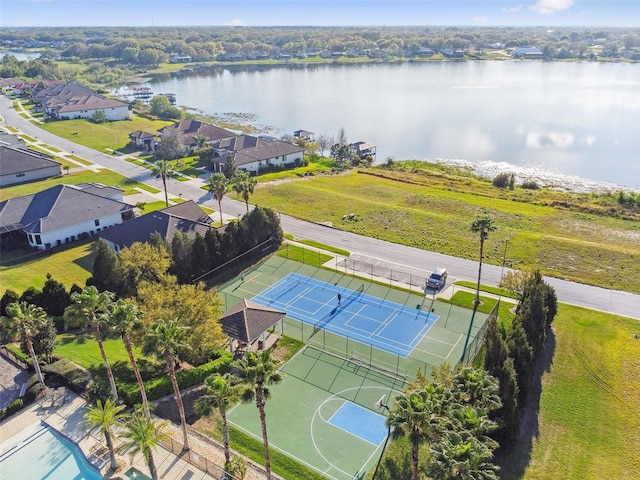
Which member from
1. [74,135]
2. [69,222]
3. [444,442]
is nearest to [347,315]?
[444,442]

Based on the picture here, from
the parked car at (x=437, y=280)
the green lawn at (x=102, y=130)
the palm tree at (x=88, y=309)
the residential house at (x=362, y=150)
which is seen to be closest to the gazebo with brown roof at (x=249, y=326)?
the palm tree at (x=88, y=309)

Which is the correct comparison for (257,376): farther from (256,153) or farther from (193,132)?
(193,132)

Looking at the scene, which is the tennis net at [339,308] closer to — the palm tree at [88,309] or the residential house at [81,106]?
the palm tree at [88,309]

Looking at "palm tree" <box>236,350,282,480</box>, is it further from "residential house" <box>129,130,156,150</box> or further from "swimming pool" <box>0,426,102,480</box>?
"residential house" <box>129,130,156,150</box>

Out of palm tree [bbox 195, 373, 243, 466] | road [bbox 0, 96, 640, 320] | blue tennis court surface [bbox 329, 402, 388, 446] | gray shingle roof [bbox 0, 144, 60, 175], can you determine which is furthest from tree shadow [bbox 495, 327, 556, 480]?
gray shingle roof [bbox 0, 144, 60, 175]

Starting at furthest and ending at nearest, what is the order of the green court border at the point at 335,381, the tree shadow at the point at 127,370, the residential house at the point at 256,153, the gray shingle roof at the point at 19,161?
1. the residential house at the point at 256,153
2. the gray shingle roof at the point at 19,161
3. the tree shadow at the point at 127,370
4. the green court border at the point at 335,381

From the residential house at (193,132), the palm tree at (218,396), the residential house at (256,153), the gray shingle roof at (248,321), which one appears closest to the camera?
the palm tree at (218,396)
